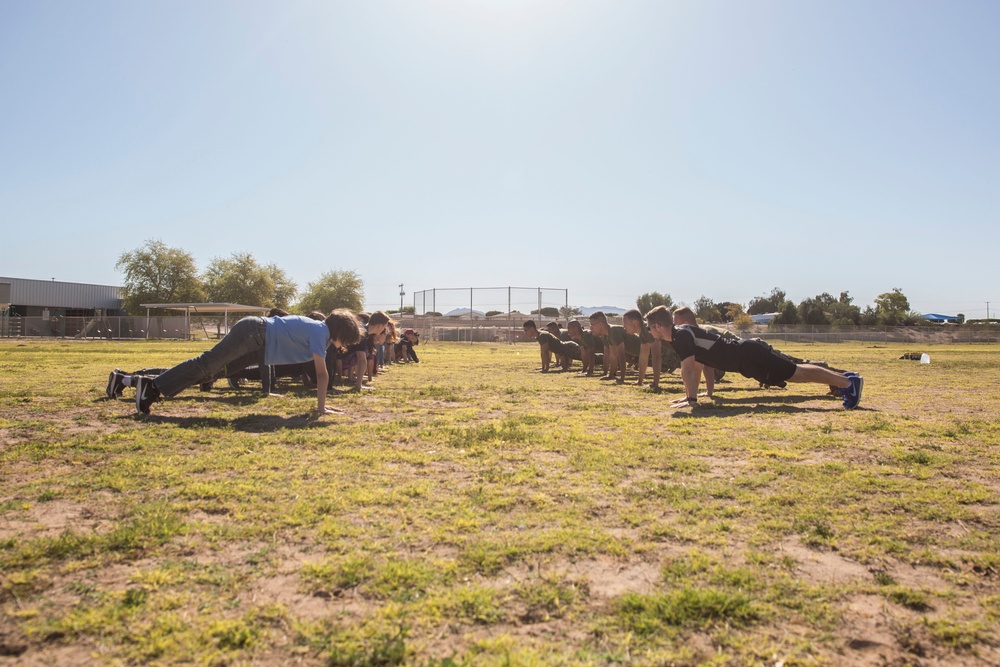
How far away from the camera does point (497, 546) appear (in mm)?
3094

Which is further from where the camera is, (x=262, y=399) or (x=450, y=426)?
(x=262, y=399)

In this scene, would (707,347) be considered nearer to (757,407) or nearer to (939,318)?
(757,407)

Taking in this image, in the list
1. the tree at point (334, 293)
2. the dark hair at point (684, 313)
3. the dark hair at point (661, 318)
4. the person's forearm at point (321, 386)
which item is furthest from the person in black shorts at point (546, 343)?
the tree at point (334, 293)

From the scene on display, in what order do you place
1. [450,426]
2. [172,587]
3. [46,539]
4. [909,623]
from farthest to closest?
[450,426], [46,539], [172,587], [909,623]

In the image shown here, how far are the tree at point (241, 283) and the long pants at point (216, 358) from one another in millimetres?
65102

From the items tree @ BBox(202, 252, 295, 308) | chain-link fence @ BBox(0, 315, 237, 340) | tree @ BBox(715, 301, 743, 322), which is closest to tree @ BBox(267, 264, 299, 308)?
tree @ BBox(202, 252, 295, 308)

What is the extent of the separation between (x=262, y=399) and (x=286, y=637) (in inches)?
292

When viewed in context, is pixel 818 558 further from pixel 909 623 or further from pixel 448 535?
pixel 448 535

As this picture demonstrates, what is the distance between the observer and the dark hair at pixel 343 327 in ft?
25.6

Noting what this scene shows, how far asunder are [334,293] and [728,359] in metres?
67.7

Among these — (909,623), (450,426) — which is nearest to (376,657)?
(909,623)

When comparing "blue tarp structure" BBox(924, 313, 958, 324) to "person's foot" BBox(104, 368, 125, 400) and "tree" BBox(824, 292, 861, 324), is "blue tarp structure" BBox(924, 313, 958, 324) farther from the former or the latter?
"person's foot" BBox(104, 368, 125, 400)

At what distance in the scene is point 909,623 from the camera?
2391mm

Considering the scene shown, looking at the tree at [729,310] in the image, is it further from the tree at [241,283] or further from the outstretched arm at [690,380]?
the outstretched arm at [690,380]
